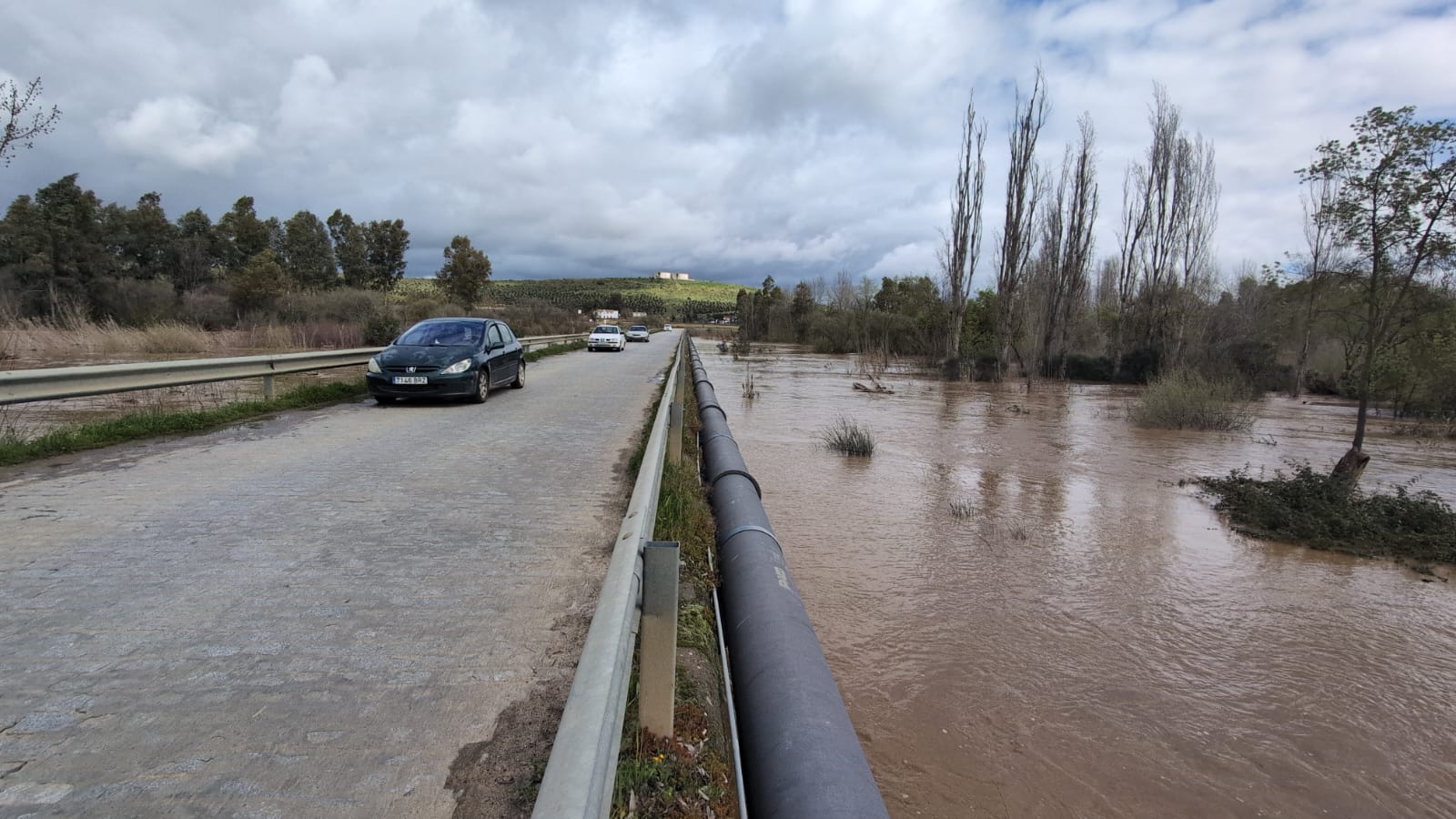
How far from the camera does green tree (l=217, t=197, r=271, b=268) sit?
5228cm

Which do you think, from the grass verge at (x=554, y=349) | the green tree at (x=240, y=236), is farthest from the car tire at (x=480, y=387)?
the green tree at (x=240, y=236)

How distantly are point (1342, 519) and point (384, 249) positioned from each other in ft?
220

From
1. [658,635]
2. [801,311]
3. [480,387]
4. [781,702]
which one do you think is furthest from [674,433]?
[801,311]

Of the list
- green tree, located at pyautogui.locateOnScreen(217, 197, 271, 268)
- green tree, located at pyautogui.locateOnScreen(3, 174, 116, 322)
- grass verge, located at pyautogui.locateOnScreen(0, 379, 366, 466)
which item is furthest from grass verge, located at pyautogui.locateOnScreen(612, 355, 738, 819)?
green tree, located at pyautogui.locateOnScreen(217, 197, 271, 268)

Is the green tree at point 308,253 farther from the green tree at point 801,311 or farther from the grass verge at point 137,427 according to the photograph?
the grass verge at point 137,427

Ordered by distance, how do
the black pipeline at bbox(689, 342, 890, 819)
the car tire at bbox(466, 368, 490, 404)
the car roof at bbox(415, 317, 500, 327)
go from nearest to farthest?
the black pipeline at bbox(689, 342, 890, 819), the car tire at bbox(466, 368, 490, 404), the car roof at bbox(415, 317, 500, 327)

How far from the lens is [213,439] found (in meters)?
7.97

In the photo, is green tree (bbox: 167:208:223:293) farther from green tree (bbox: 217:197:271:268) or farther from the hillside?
the hillside

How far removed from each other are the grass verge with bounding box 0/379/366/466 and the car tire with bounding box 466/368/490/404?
2199 millimetres

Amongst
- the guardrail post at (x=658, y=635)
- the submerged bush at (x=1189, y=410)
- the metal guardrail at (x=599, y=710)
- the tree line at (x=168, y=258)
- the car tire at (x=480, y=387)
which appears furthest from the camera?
the tree line at (x=168, y=258)

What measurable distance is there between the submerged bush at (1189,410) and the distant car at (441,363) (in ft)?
50.0

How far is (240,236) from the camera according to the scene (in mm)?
53000

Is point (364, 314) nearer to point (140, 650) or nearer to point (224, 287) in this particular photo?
point (224, 287)

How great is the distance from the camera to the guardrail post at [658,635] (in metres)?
2.25
